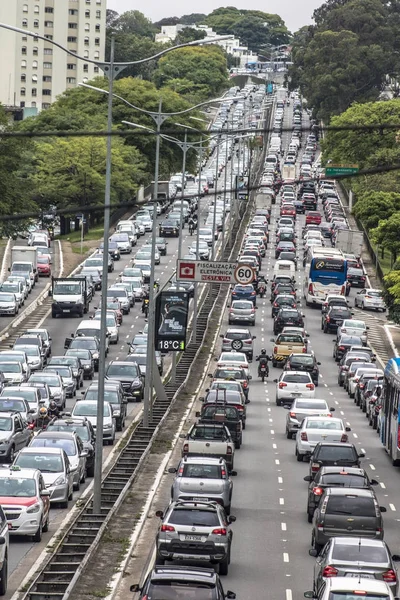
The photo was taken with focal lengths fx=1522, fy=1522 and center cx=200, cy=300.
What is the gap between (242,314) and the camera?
74000 millimetres

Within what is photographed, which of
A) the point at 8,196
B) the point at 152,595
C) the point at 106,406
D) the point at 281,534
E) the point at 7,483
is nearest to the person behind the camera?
the point at 152,595

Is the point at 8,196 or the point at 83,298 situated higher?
the point at 8,196

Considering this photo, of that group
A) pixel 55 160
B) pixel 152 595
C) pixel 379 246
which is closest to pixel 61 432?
pixel 152 595

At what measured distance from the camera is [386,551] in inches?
860

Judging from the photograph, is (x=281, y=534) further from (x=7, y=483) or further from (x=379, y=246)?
(x=379, y=246)

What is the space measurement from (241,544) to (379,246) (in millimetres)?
74669

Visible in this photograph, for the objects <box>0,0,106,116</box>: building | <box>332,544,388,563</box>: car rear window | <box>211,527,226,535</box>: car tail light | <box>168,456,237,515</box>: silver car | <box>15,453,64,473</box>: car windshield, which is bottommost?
<box>15,453,64,473</box>: car windshield

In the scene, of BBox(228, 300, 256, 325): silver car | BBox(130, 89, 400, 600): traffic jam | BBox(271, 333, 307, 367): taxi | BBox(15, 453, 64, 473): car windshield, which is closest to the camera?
BBox(130, 89, 400, 600): traffic jam

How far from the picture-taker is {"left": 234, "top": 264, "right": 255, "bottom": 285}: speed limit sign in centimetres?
5244

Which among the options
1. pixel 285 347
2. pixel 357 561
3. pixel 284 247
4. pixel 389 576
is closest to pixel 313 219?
pixel 284 247

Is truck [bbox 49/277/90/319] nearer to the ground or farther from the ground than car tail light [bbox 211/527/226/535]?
nearer to the ground

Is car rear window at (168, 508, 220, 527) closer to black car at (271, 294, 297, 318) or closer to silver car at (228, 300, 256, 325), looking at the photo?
silver car at (228, 300, 256, 325)

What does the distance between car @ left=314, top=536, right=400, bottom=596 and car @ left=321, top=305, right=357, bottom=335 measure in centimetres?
5092

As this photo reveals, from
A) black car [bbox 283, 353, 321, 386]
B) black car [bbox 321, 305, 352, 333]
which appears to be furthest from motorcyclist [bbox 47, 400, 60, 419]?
black car [bbox 321, 305, 352, 333]
